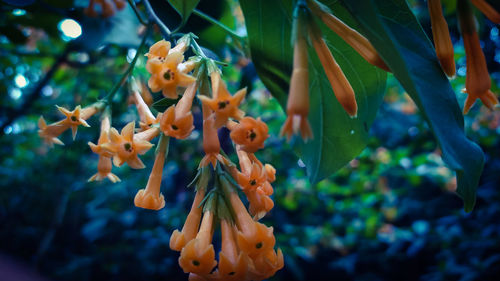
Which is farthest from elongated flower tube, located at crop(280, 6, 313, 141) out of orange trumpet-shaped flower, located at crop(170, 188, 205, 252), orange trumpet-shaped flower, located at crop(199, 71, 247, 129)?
orange trumpet-shaped flower, located at crop(170, 188, 205, 252)

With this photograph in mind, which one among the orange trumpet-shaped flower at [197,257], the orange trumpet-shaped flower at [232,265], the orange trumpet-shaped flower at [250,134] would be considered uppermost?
the orange trumpet-shaped flower at [250,134]

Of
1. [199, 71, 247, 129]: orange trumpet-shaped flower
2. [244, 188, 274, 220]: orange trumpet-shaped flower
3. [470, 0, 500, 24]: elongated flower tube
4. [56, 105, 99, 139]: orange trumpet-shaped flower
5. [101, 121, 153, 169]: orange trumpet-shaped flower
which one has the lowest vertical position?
[244, 188, 274, 220]: orange trumpet-shaped flower

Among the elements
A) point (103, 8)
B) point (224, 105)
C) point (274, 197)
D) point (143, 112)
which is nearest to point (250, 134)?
point (224, 105)

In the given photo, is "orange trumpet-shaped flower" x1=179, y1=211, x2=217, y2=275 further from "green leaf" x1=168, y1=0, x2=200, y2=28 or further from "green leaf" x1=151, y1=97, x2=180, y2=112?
"green leaf" x1=168, y1=0, x2=200, y2=28

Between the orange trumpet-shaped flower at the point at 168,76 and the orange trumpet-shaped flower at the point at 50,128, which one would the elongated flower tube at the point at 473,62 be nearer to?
the orange trumpet-shaped flower at the point at 168,76

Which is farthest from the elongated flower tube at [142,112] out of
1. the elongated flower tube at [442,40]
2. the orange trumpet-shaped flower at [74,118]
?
the elongated flower tube at [442,40]
